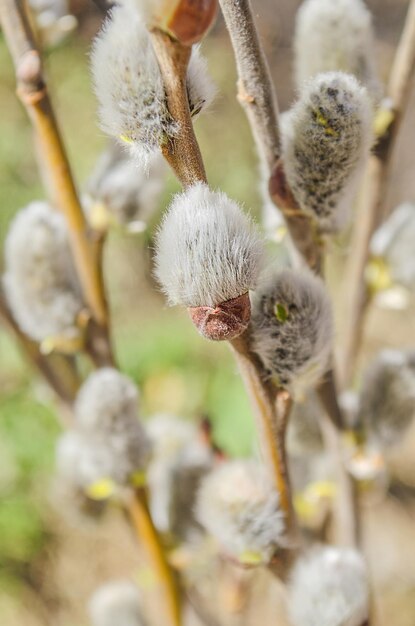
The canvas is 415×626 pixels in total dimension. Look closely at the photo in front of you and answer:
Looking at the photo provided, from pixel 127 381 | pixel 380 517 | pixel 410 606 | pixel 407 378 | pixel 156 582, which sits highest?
pixel 127 381

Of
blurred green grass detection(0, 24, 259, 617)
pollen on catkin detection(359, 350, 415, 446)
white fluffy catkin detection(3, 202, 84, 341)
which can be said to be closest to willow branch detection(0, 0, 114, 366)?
white fluffy catkin detection(3, 202, 84, 341)

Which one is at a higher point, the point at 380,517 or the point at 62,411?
the point at 62,411

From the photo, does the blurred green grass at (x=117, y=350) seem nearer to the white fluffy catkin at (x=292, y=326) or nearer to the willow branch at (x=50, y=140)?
the willow branch at (x=50, y=140)

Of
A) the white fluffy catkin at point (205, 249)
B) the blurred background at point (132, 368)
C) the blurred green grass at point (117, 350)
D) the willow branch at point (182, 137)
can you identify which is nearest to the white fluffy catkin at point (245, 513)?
the willow branch at point (182, 137)

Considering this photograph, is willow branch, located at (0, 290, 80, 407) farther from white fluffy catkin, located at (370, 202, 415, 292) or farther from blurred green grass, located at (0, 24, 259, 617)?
blurred green grass, located at (0, 24, 259, 617)

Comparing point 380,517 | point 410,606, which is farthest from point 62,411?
point 380,517

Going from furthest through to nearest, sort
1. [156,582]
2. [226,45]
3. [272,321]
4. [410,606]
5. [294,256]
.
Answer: [226,45] < [410,606] < [156,582] < [294,256] < [272,321]

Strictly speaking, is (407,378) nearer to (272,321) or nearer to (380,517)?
(272,321)
